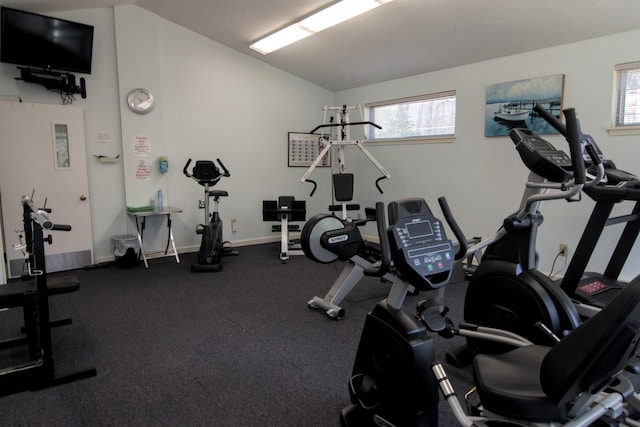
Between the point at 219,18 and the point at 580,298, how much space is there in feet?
15.3

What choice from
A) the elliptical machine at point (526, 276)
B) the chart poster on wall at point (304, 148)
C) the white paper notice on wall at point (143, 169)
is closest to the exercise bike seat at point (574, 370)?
the elliptical machine at point (526, 276)

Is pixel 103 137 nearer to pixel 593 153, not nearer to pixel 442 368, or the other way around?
pixel 442 368

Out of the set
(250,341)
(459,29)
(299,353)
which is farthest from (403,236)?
(459,29)

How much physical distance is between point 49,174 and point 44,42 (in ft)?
4.68

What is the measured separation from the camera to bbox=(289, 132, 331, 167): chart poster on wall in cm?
641

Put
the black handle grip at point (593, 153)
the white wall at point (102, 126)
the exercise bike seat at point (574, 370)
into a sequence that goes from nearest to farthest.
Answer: the exercise bike seat at point (574, 370) → the black handle grip at point (593, 153) → the white wall at point (102, 126)

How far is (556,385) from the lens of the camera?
3.63 feet

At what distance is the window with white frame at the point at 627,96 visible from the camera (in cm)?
360

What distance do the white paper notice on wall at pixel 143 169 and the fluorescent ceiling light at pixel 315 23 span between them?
213cm

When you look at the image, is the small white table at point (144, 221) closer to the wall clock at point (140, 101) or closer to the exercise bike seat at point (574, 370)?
the wall clock at point (140, 101)

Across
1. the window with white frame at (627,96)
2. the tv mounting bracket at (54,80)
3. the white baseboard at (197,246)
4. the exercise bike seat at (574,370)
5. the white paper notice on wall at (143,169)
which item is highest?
the tv mounting bracket at (54,80)

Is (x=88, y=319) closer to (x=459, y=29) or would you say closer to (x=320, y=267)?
(x=320, y=267)

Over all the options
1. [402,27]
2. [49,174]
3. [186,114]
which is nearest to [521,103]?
[402,27]

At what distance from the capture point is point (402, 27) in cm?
416
